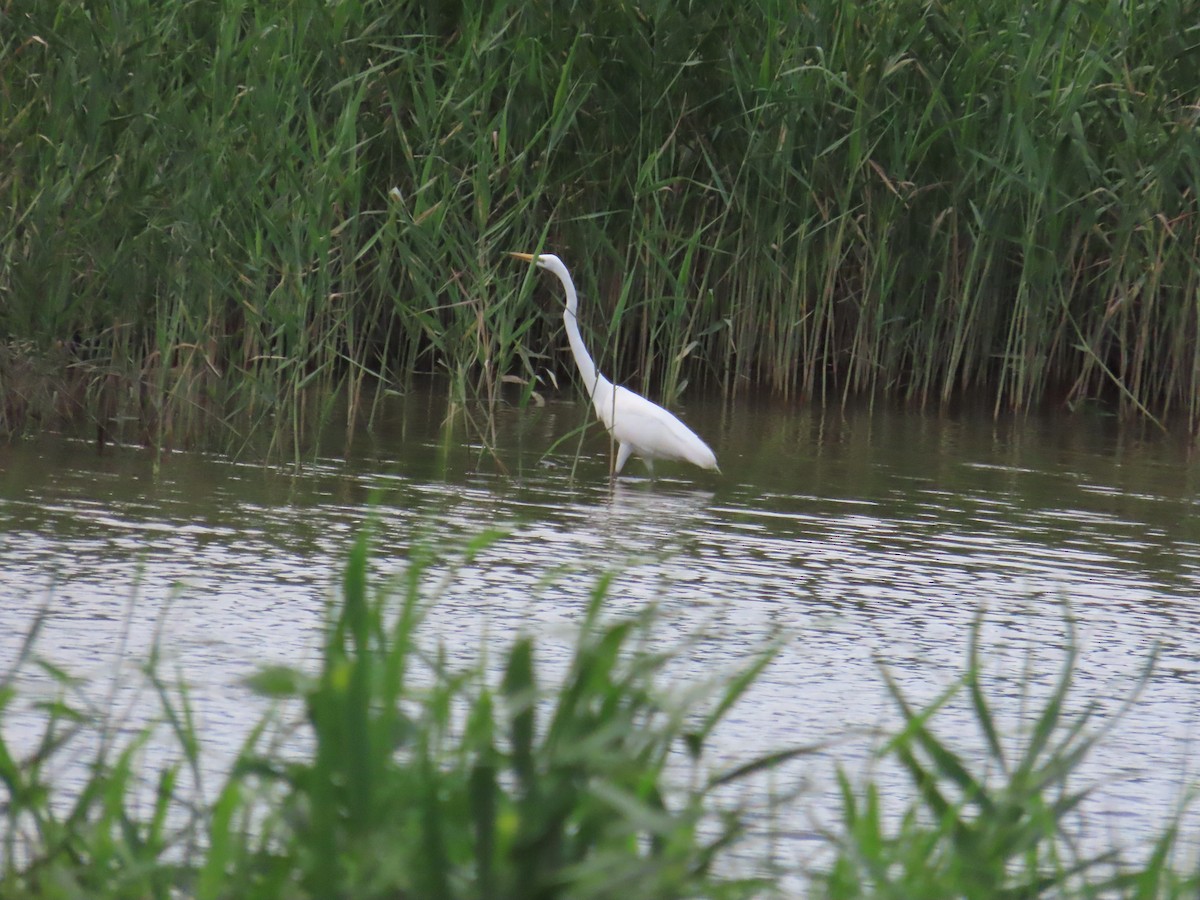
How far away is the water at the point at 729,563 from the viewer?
4043mm

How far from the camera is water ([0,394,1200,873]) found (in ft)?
13.3

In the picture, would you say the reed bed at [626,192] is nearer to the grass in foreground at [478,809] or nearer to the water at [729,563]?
the water at [729,563]

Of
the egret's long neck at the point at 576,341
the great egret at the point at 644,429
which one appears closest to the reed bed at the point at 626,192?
the egret's long neck at the point at 576,341

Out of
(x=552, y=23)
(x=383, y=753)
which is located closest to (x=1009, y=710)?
(x=383, y=753)

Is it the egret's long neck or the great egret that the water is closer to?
the great egret

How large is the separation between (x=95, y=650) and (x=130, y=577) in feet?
2.54

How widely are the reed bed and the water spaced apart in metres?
0.45

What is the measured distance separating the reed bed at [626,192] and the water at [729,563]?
17.8 inches

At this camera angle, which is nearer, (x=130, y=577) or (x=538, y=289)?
(x=130, y=577)

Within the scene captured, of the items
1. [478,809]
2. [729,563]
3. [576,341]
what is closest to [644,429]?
[576,341]

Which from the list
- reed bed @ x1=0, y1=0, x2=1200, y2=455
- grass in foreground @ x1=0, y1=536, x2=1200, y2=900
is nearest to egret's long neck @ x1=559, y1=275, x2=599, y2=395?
reed bed @ x1=0, y1=0, x2=1200, y2=455

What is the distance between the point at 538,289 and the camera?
959 cm

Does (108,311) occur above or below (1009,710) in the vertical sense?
above

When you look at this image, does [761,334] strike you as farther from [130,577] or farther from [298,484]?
[130,577]
